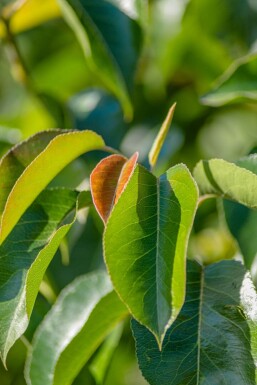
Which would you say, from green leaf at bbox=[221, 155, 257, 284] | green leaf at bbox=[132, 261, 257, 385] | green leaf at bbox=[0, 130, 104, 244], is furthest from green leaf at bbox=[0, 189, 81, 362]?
green leaf at bbox=[221, 155, 257, 284]

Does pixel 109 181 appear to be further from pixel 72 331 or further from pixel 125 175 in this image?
pixel 72 331

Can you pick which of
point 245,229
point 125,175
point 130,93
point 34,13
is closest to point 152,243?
point 125,175

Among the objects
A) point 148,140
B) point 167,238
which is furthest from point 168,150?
point 167,238

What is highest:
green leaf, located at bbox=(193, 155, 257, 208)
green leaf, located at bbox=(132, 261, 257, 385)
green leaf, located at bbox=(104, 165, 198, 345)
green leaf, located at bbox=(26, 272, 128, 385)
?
green leaf, located at bbox=(104, 165, 198, 345)

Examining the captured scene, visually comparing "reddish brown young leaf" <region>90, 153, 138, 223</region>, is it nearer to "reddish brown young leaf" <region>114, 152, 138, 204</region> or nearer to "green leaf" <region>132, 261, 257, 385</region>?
"reddish brown young leaf" <region>114, 152, 138, 204</region>

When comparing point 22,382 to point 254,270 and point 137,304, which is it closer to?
point 254,270

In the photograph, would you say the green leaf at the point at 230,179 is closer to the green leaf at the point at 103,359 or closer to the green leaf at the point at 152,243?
the green leaf at the point at 152,243
